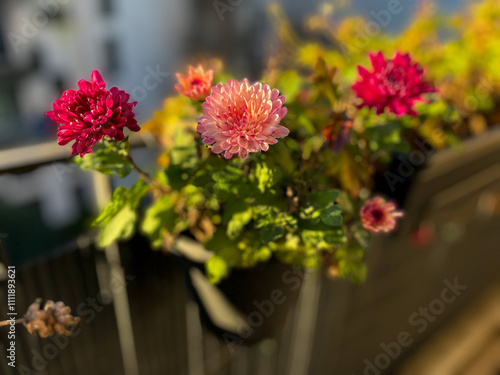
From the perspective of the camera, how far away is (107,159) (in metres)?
0.54

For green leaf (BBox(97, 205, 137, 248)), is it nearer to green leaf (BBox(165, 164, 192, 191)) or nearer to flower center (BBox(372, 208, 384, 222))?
green leaf (BBox(165, 164, 192, 191))

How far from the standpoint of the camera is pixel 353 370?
176cm

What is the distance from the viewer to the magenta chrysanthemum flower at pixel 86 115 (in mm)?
412

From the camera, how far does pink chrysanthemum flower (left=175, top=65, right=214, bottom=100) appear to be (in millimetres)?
532

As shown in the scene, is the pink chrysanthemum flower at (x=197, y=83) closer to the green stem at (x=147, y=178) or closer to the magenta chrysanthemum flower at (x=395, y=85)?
the green stem at (x=147, y=178)

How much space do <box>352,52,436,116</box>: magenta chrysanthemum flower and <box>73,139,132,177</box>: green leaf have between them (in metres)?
0.40

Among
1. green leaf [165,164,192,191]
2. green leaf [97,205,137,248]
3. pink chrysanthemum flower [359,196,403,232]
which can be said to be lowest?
green leaf [97,205,137,248]

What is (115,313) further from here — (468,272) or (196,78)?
(468,272)

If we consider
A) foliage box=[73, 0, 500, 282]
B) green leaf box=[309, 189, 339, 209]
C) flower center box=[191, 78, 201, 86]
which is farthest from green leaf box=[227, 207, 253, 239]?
flower center box=[191, 78, 201, 86]

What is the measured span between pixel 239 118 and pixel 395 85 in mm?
306

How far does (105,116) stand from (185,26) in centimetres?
717

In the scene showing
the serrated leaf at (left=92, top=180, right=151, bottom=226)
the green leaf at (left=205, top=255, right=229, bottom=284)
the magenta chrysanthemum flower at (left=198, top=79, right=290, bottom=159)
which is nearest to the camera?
the magenta chrysanthemum flower at (left=198, top=79, right=290, bottom=159)

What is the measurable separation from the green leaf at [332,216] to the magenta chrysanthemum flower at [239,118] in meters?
0.17

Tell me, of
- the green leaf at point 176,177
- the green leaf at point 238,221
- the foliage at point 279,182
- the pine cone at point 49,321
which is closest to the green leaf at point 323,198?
the foliage at point 279,182
